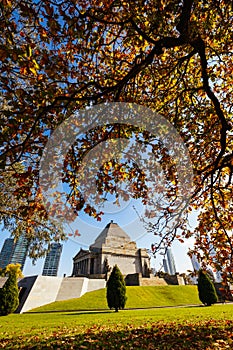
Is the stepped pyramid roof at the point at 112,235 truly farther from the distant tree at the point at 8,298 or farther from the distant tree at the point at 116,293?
the distant tree at the point at 8,298

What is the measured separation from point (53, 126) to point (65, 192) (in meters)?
2.09

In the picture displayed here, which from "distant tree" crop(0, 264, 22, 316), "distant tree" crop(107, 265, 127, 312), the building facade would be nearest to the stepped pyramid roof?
"distant tree" crop(107, 265, 127, 312)

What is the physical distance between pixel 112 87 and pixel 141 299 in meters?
29.5

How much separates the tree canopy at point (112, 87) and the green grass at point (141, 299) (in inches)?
797

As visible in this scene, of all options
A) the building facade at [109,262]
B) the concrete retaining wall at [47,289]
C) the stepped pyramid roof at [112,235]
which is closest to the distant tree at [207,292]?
the concrete retaining wall at [47,289]

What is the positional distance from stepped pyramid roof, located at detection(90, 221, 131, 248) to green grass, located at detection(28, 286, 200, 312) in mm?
Result: 21136

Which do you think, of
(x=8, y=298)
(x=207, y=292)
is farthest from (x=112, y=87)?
(x=207, y=292)

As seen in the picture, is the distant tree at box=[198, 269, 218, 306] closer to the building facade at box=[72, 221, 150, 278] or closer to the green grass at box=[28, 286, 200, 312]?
the green grass at box=[28, 286, 200, 312]

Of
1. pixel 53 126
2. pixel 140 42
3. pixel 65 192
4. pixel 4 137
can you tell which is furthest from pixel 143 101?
pixel 4 137

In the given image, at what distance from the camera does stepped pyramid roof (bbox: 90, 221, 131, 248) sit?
502 centimetres

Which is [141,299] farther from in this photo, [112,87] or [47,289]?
[112,87]

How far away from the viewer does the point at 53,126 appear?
5.98 metres

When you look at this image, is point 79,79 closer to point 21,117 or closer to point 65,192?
point 21,117

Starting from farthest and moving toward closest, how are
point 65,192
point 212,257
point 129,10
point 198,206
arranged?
point 198,206, point 212,257, point 129,10, point 65,192
